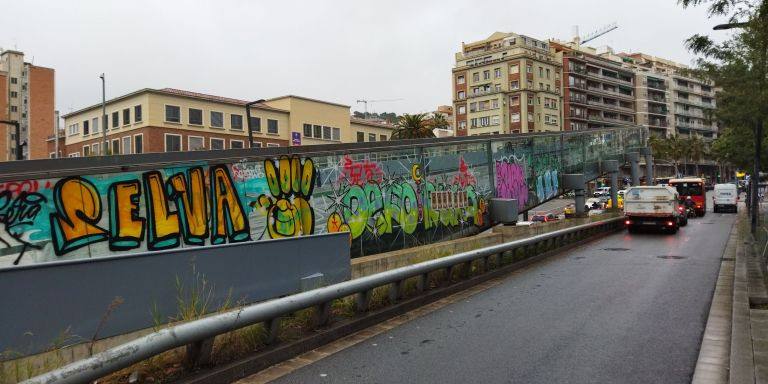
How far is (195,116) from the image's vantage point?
6138cm

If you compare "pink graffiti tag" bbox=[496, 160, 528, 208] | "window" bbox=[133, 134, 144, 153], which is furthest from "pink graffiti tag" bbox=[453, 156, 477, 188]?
"window" bbox=[133, 134, 144, 153]

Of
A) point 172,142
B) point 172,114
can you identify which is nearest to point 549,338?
point 172,142

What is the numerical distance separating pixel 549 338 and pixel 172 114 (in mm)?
59881

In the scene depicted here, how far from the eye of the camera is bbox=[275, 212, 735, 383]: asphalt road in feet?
16.6

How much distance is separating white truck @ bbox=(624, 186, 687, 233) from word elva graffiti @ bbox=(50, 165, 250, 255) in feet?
60.7

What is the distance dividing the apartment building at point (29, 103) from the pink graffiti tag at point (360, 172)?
312ft

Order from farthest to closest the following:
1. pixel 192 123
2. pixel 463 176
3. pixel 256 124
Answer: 1. pixel 256 124
2. pixel 192 123
3. pixel 463 176

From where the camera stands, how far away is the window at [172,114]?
59.1 metres

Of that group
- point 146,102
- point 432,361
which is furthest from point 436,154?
point 146,102

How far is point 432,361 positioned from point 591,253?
38.4ft

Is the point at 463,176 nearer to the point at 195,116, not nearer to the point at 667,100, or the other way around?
the point at 195,116

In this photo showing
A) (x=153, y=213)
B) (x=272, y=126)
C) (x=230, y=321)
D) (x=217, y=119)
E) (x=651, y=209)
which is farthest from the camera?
(x=272, y=126)

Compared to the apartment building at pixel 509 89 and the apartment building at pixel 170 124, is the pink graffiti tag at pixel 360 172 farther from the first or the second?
the apartment building at pixel 509 89

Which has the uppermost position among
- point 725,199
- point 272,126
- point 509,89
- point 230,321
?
point 509,89
